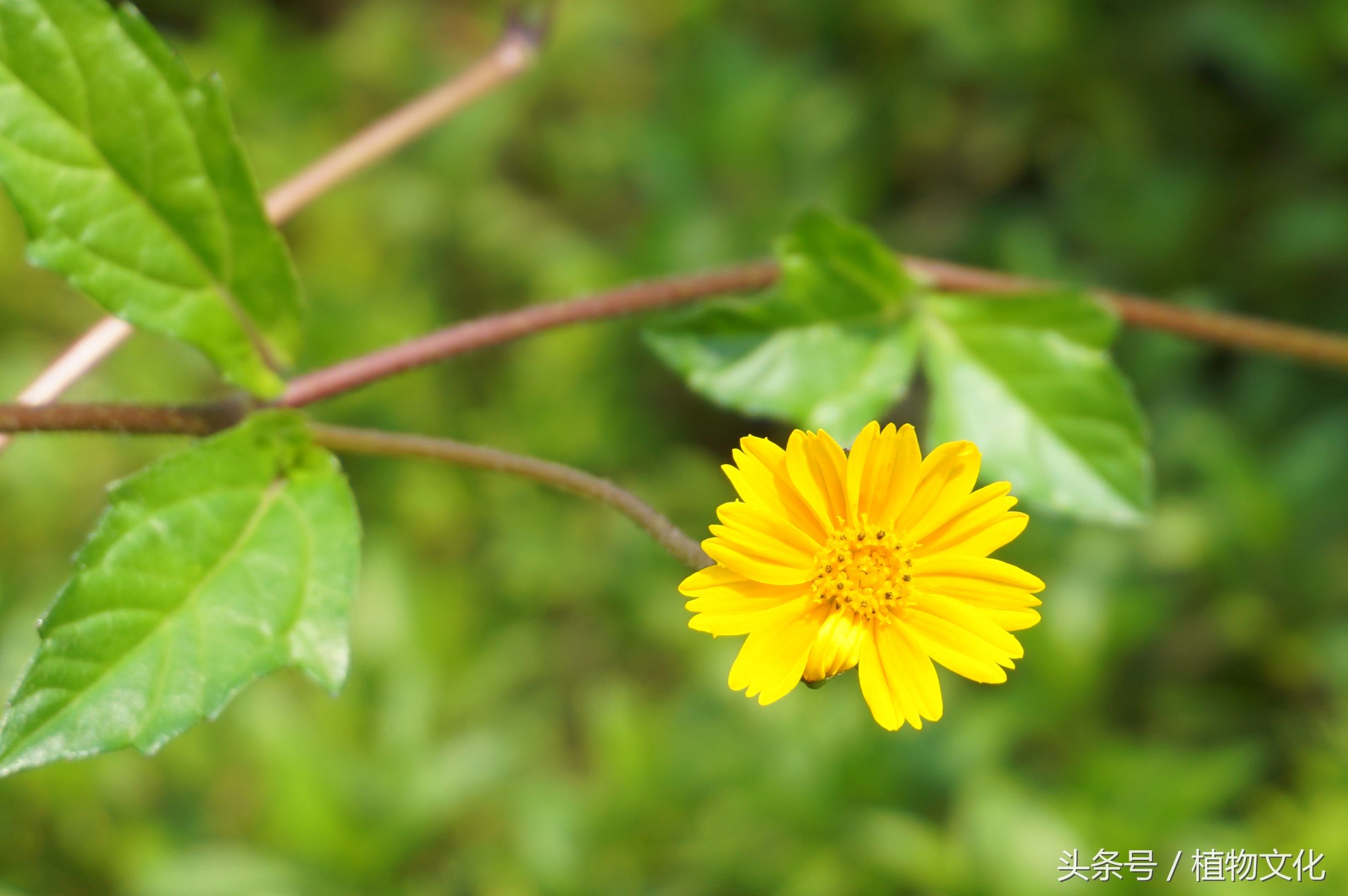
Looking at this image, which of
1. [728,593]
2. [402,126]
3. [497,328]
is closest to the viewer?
[728,593]

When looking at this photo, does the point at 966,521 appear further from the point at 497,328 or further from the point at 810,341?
the point at 497,328

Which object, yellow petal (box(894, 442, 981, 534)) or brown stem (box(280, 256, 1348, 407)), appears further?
brown stem (box(280, 256, 1348, 407))

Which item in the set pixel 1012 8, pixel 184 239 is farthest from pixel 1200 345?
pixel 184 239

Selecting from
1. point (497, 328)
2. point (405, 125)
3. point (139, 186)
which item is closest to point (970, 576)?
point (497, 328)

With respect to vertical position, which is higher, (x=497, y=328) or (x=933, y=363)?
(x=933, y=363)

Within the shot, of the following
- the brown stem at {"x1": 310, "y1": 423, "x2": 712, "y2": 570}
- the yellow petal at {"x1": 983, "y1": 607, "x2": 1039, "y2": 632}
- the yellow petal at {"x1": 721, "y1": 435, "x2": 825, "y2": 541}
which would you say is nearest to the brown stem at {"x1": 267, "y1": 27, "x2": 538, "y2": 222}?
the brown stem at {"x1": 310, "y1": 423, "x2": 712, "y2": 570}

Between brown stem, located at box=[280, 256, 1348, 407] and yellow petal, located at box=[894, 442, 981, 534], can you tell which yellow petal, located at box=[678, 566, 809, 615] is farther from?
brown stem, located at box=[280, 256, 1348, 407]

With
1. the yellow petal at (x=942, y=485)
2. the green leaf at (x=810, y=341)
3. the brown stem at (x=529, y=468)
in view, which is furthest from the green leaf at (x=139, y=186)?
the yellow petal at (x=942, y=485)
